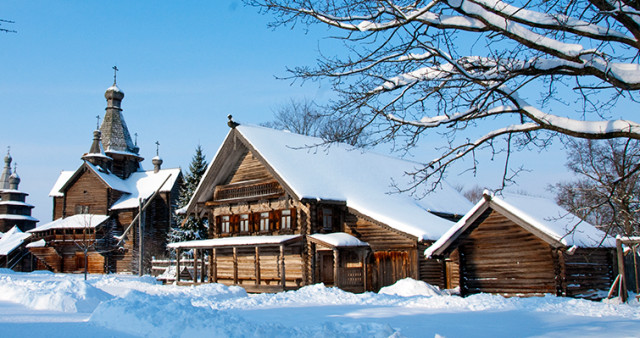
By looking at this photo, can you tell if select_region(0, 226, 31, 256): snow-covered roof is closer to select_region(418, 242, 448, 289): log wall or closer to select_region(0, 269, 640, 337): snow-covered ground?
select_region(0, 269, 640, 337): snow-covered ground

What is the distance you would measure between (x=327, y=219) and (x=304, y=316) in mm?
14390

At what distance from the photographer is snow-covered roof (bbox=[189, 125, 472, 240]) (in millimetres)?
25141

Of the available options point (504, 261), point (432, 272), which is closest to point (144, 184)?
point (432, 272)

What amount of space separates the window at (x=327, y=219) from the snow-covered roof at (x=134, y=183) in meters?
25.3

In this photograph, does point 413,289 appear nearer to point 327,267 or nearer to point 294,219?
point 327,267

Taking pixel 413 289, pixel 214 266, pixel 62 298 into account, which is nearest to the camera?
pixel 62 298

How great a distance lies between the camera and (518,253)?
18.9 metres

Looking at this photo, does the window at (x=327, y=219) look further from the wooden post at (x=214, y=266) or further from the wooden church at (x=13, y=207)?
the wooden church at (x=13, y=207)

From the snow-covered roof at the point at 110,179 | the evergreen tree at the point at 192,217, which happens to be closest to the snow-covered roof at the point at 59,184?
the snow-covered roof at the point at 110,179

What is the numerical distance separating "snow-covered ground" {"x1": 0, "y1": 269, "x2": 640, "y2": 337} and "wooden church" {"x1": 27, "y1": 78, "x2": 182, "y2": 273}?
31.8 meters

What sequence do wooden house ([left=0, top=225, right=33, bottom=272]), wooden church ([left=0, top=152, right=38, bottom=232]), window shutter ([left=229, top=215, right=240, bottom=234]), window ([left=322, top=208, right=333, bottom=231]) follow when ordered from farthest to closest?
wooden church ([left=0, top=152, right=38, bottom=232]) < wooden house ([left=0, top=225, right=33, bottom=272]) < window shutter ([left=229, top=215, right=240, bottom=234]) < window ([left=322, top=208, right=333, bottom=231])

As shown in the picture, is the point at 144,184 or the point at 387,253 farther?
the point at 144,184

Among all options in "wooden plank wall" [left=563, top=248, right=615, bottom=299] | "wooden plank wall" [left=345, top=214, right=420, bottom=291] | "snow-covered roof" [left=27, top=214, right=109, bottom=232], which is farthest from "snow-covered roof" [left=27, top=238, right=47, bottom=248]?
"wooden plank wall" [left=563, top=248, right=615, bottom=299]

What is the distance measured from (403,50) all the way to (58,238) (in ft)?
149
